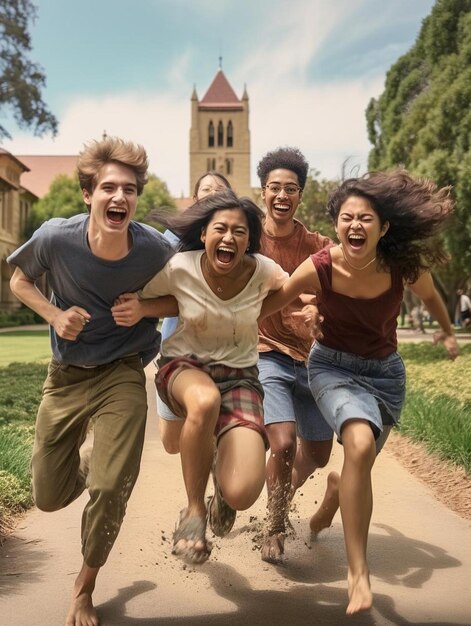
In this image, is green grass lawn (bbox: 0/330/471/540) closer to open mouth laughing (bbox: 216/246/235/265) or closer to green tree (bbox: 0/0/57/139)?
open mouth laughing (bbox: 216/246/235/265)

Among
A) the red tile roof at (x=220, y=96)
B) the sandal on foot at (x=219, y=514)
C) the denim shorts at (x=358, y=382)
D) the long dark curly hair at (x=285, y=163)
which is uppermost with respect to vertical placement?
the red tile roof at (x=220, y=96)

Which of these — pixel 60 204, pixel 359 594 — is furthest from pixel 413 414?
pixel 60 204

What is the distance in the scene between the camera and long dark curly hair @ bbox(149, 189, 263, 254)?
438cm

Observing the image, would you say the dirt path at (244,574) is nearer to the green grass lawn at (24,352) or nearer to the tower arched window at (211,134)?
the green grass lawn at (24,352)

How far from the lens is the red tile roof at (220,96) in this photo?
402 feet

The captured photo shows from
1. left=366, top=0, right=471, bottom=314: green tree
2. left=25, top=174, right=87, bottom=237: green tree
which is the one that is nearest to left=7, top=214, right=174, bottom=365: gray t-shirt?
left=366, top=0, right=471, bottom=314: green tree

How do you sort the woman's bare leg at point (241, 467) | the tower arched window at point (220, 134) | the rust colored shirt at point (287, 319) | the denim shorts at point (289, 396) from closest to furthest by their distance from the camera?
the woman's bare leg at point (241, 467)
the denim shorts at point (289, 396)
the rust colored shirt at point (287, 319)
the tower arched window at point (220, 134)

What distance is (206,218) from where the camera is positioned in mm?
4398

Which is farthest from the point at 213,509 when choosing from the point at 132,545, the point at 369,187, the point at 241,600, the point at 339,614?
the point at 369,187

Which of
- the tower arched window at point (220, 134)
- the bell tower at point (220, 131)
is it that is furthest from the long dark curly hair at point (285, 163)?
the tower arched window at point (220, 134)

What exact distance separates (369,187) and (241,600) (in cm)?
233

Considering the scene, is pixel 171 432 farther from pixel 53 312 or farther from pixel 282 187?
pixel 282 187

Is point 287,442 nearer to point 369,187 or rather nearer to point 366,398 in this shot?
point 366,398

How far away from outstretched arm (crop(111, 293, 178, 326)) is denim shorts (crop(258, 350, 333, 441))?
103cm
